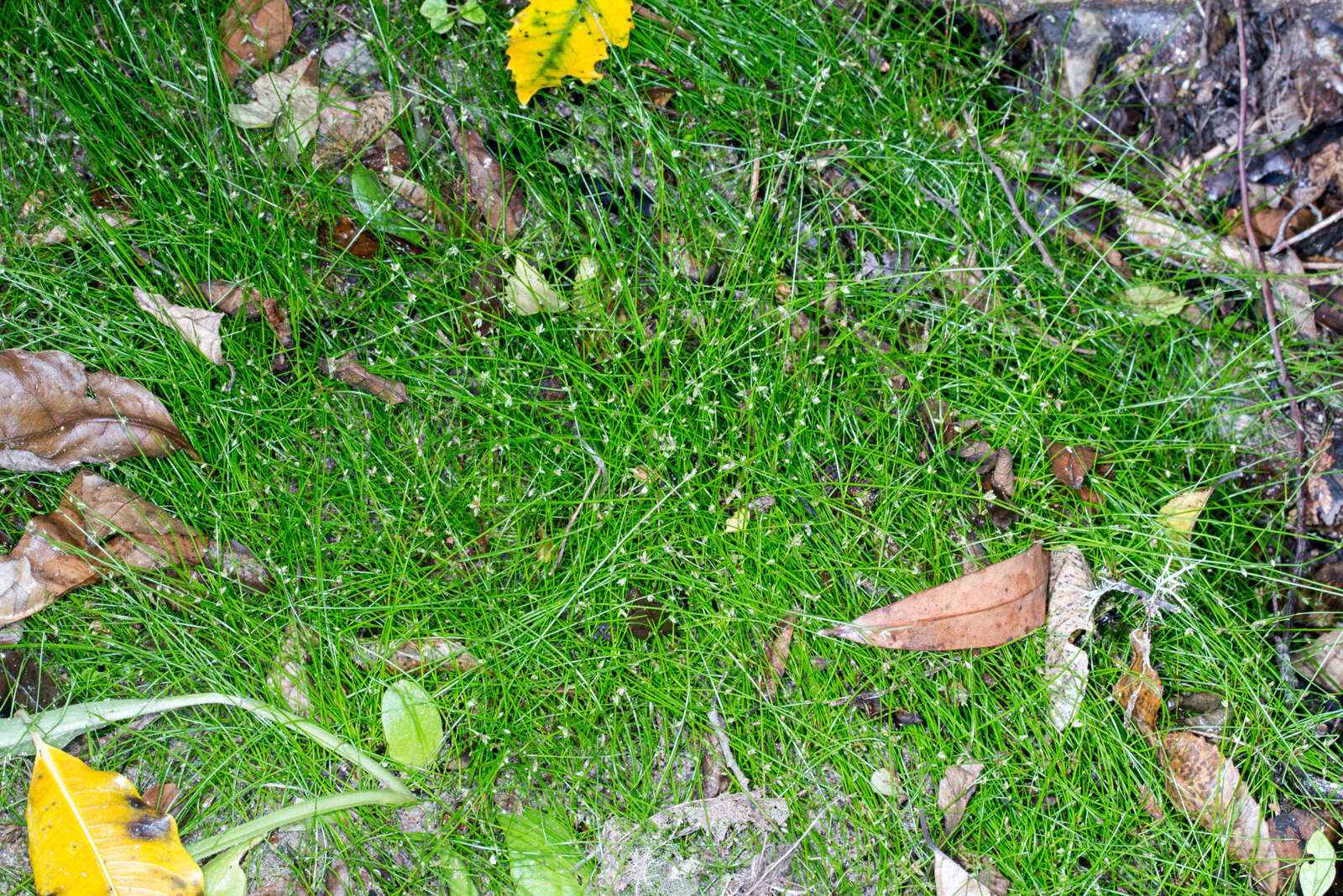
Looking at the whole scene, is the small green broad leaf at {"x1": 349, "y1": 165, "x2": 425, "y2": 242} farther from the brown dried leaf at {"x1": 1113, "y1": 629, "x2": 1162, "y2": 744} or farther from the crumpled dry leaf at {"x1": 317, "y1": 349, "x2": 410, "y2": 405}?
the brown dried leaf at {"x1": 1113, "y1": 629, "x2": 1162, "y2": 744}

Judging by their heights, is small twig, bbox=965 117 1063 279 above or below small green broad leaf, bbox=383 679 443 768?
above

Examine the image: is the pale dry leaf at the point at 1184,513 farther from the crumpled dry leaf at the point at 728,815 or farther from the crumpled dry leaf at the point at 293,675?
the crumpled dry leaf at the point at 293,675

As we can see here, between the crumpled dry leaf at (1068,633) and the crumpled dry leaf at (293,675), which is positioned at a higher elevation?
the crumpled dry leaf at (293,675)

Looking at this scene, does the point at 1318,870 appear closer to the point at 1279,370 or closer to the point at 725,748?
the point at 1279,370

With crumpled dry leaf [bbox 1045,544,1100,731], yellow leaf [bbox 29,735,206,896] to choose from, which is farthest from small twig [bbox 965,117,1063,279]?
yellow leaf [bbox 29,735,206,896]

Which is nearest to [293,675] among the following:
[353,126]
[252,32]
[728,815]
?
[728,815]

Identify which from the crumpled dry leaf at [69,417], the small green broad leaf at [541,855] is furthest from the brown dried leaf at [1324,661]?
the crumpled dry leaf at [69,417]
